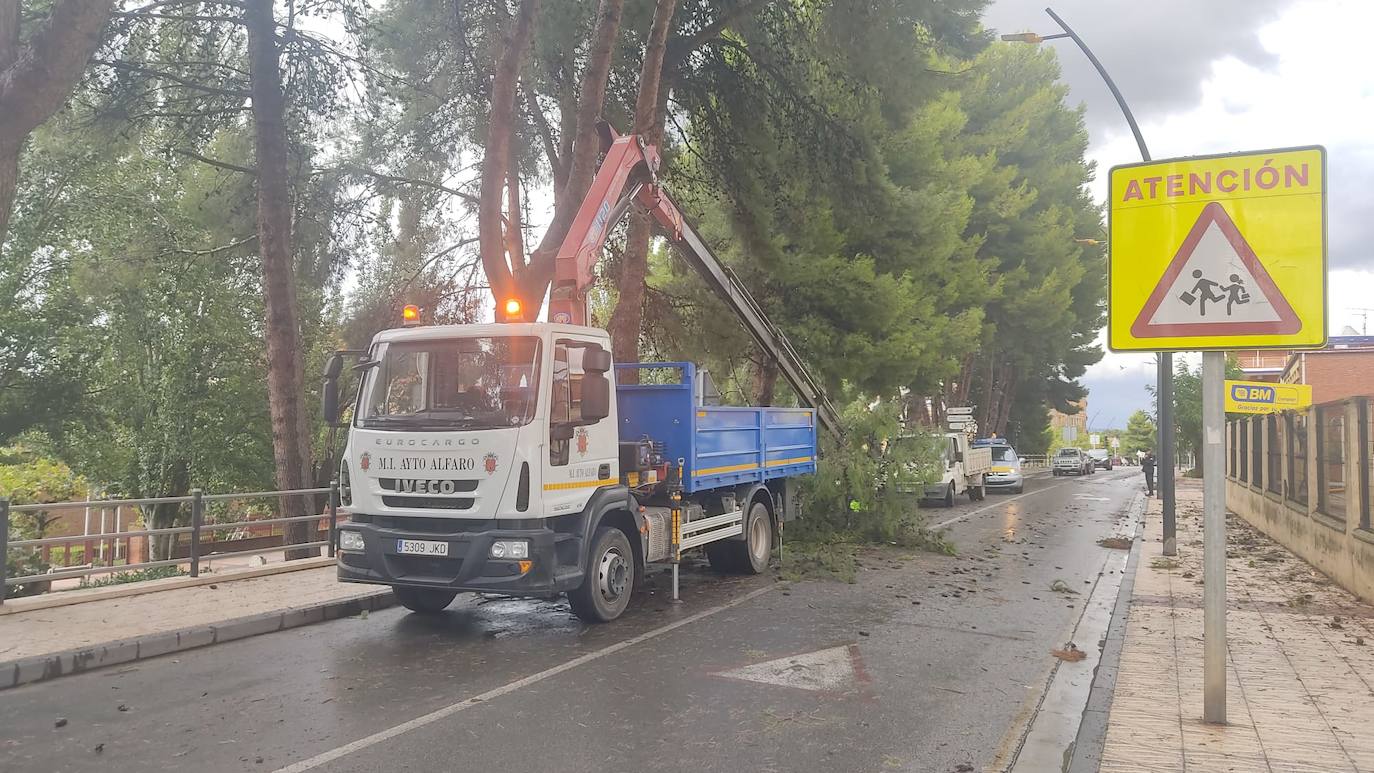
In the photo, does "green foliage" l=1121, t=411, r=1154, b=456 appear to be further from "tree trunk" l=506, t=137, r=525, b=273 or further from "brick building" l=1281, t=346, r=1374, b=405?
"tree trunk" l=506, t=137, r=525, b=273

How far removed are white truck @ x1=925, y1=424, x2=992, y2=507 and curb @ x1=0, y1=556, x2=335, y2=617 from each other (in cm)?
1530

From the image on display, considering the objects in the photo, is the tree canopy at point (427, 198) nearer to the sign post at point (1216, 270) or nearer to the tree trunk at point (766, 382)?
the tree trunk at point (766, 382)

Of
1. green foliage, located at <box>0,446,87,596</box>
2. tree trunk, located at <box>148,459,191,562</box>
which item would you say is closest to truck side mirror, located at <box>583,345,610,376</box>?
green foliage, located at <box>0,446,87,596</box>

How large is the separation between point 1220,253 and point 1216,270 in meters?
0.10

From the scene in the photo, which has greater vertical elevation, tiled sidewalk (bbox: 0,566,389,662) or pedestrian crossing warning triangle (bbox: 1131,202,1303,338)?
pedestrian crossing warning triangle (bbox: 1131,202,1303,338)

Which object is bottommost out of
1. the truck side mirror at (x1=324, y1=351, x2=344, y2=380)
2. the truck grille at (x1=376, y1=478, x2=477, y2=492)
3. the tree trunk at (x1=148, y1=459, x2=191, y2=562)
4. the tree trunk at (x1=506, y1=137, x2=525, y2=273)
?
the tree trunk at (x1=148, y1=459, x2=191, y2=562)

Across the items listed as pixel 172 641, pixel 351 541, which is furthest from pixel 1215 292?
pixel 172 641

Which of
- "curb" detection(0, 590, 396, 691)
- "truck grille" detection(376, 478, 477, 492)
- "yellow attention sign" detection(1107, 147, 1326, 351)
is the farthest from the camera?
"truck grille" detection(376, 478, 477, 492)

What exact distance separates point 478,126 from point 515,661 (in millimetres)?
12262

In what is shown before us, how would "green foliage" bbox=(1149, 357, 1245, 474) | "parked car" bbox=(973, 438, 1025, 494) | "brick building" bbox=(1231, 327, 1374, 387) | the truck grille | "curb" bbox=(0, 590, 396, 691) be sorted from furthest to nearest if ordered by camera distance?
1. "brick building" bbox=(1231, 327, 1374, 387)
2. "green foliage" bbox=(1149, 357, 1245, 474)
3. "parked car" bbox=(973, 438, 1025, 494)
4. the truck grille
5. "curb" bbox=(0, 590, 396, 691)

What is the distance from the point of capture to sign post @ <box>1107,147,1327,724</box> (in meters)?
4.73

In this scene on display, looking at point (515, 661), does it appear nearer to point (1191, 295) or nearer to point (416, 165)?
point (1191, 295)

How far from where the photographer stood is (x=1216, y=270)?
4.95 meters

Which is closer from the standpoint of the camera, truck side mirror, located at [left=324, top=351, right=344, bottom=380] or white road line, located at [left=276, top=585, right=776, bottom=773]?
white road line, located at [left=276, top=585, right=776, bottom=773]
